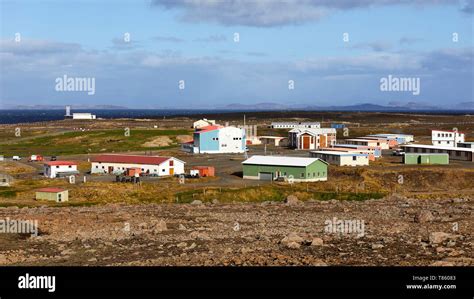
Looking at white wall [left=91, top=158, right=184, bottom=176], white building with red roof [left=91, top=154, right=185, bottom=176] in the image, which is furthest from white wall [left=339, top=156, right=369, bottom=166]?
white wall [left=91, top=158, right=184, bottom=176]

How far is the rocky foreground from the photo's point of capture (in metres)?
26.4

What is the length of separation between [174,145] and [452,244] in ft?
249

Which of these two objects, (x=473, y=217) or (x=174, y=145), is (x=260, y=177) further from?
(x=174, y=145)

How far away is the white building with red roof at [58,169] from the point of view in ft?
205

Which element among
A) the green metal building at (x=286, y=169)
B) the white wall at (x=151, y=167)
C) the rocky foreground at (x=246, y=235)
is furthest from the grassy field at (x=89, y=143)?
the rocky foreground at (x=246, y=235)

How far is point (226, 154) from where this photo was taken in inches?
3383

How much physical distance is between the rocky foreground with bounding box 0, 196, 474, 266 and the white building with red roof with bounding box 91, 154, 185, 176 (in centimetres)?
1655

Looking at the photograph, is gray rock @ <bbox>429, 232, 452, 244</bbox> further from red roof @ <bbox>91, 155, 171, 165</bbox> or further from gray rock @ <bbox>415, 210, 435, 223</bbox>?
red roof @ <bbox>91, 155, 171, 165</bbox>

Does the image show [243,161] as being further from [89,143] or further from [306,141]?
[89,143]

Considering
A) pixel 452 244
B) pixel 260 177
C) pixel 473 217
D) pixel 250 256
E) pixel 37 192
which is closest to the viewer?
pixel 250 256

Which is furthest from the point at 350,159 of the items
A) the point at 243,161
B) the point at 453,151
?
the point at 453,151

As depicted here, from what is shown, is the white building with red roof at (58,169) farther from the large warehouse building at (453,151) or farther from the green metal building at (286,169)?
the large warehouse building at (453,151)

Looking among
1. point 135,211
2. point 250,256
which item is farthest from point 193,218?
point 250,256

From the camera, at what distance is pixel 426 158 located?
231ft
